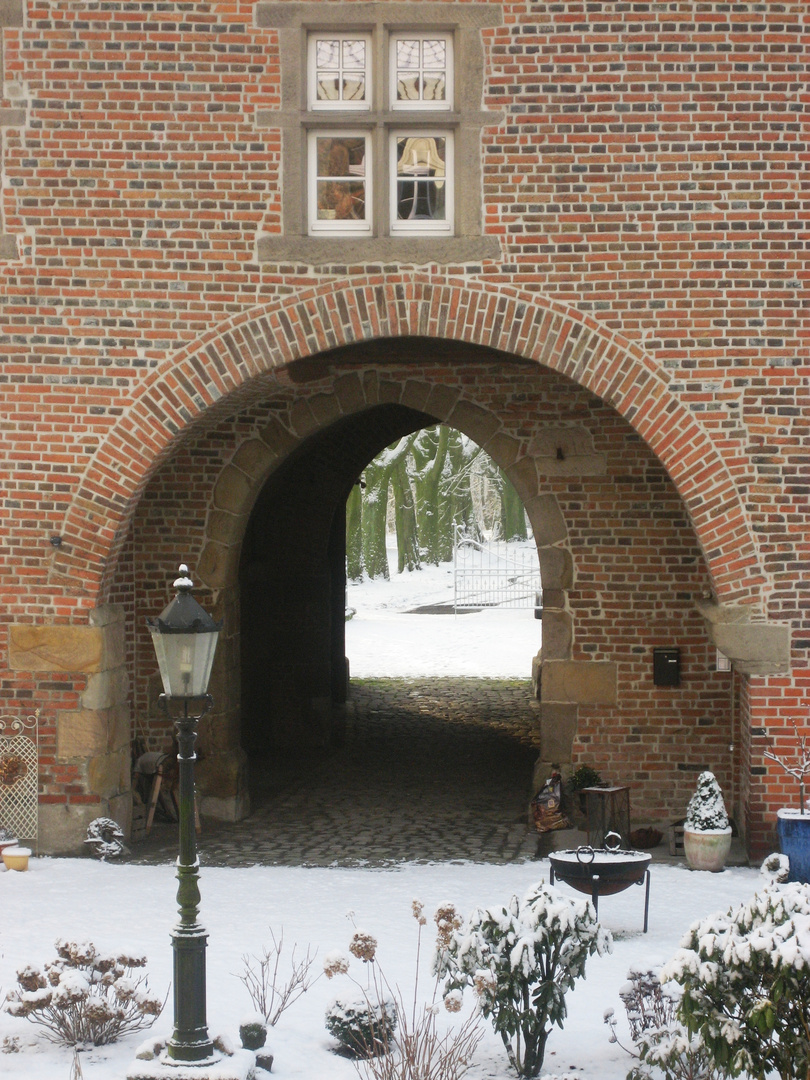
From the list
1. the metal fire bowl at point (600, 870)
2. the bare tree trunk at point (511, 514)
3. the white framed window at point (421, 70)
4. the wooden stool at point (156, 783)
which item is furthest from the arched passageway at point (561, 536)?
the bare tree trunk at point (511, 514)

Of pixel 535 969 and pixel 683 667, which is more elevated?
pixel 683 667

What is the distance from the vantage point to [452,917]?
6.19m

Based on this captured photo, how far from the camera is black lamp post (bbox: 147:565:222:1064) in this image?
19.5 feet

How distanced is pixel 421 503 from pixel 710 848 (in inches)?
1121

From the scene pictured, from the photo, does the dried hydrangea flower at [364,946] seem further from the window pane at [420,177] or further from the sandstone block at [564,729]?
the window pane at [420,177]

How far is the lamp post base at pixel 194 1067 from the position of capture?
5.80m

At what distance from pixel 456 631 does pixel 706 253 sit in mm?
17228

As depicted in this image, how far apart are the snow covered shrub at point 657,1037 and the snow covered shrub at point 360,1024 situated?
1.01m

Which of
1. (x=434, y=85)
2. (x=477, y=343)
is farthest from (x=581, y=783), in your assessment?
(x=434, y=85)

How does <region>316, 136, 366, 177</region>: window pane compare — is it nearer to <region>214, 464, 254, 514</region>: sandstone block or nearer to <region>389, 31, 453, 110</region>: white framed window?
<region>389, 31, 453, 110</region>: white framed window

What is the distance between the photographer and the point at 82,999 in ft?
21.0

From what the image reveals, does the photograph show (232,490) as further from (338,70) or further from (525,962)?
(525,962)

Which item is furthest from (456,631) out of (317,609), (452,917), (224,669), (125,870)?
(452,917)

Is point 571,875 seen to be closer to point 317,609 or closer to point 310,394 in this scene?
point 310,394
